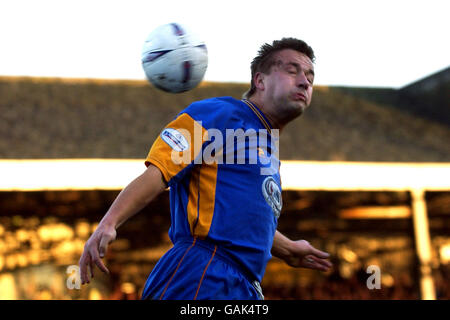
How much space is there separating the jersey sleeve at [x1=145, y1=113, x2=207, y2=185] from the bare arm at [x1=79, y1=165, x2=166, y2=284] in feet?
0.12

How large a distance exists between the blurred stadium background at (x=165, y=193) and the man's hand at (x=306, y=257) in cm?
748

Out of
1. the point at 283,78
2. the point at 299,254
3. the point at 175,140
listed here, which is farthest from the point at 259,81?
the point at 299,254

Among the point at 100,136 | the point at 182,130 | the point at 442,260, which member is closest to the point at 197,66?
the point at 182,130

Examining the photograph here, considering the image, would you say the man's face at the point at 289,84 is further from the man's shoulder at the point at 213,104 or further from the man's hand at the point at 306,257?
the man's hand at the point at 306,257

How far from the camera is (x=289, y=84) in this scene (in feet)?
8.68

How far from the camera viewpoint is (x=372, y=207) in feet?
55.8

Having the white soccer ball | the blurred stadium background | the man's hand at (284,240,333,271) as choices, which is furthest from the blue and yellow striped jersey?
the blurred stadium background

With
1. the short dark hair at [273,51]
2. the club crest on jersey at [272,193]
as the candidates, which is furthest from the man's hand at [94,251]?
the short dark hair at [273,51]

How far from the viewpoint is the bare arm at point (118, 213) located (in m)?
2.00

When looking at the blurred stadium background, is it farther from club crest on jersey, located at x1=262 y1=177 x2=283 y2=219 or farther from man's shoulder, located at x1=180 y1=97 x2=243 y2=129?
man's shoulder, located at x1=180 y1=97 x2=243 y2=129

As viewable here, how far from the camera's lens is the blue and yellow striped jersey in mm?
2344

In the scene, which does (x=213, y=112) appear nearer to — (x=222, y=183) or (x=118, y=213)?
(x=222, y=183)

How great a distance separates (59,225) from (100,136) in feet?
13.2
